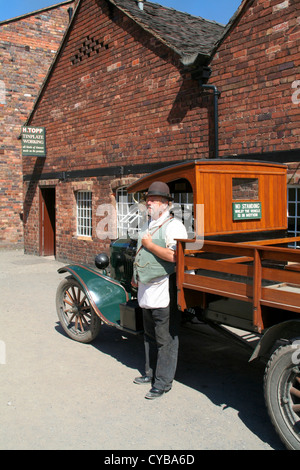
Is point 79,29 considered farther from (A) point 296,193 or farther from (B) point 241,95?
(A) point 296,193

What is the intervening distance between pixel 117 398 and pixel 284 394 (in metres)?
1.65

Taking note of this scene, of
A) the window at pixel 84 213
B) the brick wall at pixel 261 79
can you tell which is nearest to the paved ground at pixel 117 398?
the brick wall at pixel 261 79

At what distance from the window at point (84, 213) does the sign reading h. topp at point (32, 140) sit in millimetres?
2033

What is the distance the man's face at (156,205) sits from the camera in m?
4.14

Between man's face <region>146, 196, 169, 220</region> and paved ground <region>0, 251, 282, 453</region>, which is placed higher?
man's face <region>146, 196, 169, 220</region>

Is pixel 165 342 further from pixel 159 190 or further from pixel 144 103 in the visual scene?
pixel 144 103

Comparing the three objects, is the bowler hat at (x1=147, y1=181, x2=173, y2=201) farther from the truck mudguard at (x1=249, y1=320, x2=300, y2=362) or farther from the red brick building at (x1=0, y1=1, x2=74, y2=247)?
the red brick building at (x1=0, y1=1, x2=74, y2=247)

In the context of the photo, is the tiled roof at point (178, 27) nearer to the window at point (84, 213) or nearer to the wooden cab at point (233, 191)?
the wooden cab at point (233, 191)

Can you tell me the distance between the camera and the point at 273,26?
6.75 m

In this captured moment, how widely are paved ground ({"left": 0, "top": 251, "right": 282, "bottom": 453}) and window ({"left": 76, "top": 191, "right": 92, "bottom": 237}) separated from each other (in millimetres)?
5894

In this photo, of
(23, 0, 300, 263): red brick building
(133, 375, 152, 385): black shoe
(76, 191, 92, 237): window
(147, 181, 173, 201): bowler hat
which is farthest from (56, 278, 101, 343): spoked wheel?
(76, 191, 92, 237): window

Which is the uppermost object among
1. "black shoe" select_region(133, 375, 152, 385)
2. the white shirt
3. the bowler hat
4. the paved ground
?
the bowler hat

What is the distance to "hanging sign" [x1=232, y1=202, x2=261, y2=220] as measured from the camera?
430 cm
